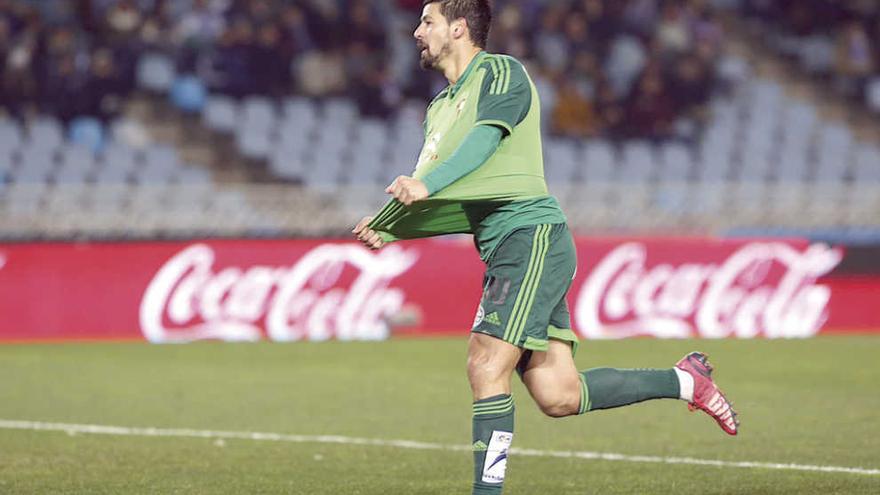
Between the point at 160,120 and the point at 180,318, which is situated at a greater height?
the point at 160,120

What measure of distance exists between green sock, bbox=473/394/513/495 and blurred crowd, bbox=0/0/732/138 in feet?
48.4

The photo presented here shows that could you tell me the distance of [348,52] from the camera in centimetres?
2167

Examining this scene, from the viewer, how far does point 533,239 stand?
6078 mm

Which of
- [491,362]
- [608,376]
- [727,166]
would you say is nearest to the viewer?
[491,362]

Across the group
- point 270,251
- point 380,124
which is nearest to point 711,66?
point 380,124

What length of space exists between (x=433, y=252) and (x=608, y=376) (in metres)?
10.6

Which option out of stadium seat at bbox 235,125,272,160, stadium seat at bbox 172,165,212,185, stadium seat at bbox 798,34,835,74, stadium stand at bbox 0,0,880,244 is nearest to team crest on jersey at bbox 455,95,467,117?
stadium stand at bbox 0,0,880,244

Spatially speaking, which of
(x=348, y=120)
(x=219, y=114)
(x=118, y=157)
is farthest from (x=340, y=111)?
(x=118, y=157)

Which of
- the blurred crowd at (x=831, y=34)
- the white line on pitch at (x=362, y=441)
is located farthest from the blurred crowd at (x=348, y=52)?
the white line on pitch at (x=362, y=441)

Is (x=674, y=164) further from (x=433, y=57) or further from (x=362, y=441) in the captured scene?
(x=433, y=57)

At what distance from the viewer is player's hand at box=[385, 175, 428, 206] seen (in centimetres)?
565

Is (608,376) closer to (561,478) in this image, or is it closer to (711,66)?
(561,478)

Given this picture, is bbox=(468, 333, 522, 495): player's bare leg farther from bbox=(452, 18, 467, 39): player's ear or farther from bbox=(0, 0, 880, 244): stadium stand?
bbox=(0, 0, 880, 244): stadium stand

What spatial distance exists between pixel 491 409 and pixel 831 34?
2062cm
